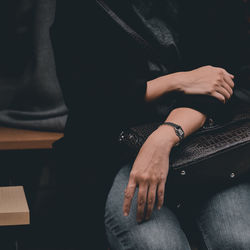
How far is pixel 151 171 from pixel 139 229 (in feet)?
0.48

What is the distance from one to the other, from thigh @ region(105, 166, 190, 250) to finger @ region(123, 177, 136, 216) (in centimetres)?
4

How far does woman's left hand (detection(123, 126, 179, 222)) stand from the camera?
0.87 meters

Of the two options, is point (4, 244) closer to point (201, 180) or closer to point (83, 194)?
point (83, 194)

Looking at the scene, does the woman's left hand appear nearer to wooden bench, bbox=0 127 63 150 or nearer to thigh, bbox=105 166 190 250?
thigh, bbox=105 166 190 250

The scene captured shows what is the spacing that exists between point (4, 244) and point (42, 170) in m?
0.33

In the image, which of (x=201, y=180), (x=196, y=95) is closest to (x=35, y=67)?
(x=196, y=95)

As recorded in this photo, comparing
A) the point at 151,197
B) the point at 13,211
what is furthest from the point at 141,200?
the point at 13,211

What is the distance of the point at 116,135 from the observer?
0.98 meters

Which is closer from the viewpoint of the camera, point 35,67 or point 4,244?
point 4,244

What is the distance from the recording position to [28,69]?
4.27 ft

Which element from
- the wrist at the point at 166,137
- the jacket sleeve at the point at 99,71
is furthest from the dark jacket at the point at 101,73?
the wrist at the point at 166,137

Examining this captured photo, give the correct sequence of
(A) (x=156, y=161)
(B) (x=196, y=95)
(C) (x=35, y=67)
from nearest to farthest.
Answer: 1. (A) (x=156, y=161)
2. (B) (x=196, y=95)
3. (C) (x=35, y=67)

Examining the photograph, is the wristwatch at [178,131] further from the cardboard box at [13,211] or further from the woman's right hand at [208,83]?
the cardboard box at [13,211]

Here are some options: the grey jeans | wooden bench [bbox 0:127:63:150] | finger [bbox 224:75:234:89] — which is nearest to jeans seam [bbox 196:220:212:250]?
the grey jeans
